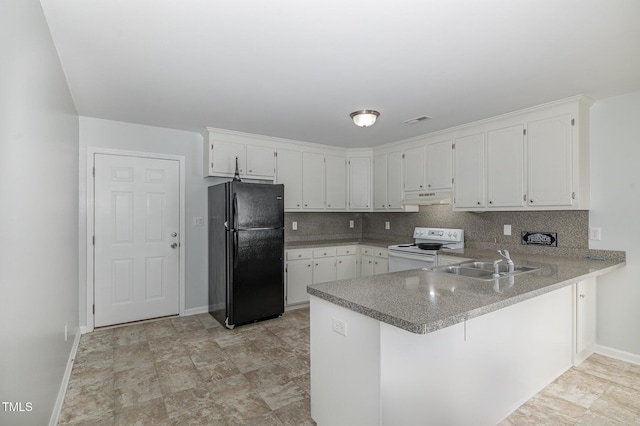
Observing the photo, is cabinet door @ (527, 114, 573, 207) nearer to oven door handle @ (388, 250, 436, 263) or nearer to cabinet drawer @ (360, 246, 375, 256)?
oven door handle @ (388, 250, 436, 263)

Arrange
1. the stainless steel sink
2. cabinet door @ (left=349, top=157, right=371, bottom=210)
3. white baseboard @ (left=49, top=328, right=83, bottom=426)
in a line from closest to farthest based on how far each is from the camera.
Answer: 1. white baseboard @ (left=49, top=328, right=83, bottom=426)
2. the stainless steel sink
3. cabinet door @ (left=349, top=157, right=371, bottom=210)

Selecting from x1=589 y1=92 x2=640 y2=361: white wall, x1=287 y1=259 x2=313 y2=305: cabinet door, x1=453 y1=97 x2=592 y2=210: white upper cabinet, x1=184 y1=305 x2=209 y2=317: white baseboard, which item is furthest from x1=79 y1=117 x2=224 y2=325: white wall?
x1=589 y1=92 x2=640 y2=361: white wall

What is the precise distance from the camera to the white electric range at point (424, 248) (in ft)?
12.5

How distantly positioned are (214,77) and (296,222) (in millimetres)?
2880

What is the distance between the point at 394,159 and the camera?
15.6ft

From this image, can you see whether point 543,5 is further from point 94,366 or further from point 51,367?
point 94,366

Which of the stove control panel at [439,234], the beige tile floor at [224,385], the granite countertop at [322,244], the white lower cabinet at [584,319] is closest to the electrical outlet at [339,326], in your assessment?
the beige tile floor at [224,385]

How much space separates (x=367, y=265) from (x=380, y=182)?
49.1 inches

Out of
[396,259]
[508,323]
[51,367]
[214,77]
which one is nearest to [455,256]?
[396,259]

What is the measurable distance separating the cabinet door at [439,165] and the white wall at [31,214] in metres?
3.74

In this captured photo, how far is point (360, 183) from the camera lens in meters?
5.19

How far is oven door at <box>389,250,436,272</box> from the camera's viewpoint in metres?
3.77

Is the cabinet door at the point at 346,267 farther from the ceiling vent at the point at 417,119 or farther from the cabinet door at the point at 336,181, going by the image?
the ceiling vent at the point at 417,119

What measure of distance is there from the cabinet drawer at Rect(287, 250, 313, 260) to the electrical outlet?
2598 millimetres
